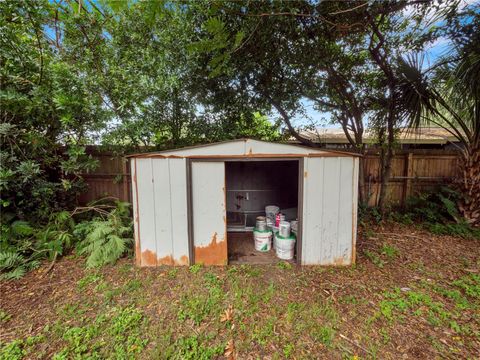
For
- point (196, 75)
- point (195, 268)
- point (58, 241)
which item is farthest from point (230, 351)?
point (196, 75)

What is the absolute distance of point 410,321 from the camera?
2016 millimetres

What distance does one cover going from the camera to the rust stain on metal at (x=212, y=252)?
295cm

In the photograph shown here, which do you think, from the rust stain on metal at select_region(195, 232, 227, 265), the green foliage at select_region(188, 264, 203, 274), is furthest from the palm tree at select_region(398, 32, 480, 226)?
the green foliage at select_region(188, 264, 203, 274)

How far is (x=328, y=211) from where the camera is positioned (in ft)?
9.30

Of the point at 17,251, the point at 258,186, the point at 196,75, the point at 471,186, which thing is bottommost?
the point at 17,251

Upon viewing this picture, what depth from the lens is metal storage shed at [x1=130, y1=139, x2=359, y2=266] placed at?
278 cm

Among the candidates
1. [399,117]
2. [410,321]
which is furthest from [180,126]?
[410,321]

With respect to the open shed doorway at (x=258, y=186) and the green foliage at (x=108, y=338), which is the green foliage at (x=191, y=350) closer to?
the green foliage at (x=108, y=338)

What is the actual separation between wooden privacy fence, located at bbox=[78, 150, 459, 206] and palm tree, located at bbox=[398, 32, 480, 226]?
777 millimetres

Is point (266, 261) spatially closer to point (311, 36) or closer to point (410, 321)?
point (410, 321)

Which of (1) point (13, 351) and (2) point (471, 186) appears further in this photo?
(2) point (471, 186)

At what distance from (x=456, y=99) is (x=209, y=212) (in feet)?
13.2

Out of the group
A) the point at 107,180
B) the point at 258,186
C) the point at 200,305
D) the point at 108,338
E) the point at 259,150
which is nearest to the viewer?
the point at 108,338

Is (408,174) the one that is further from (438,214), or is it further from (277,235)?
(277,235)
